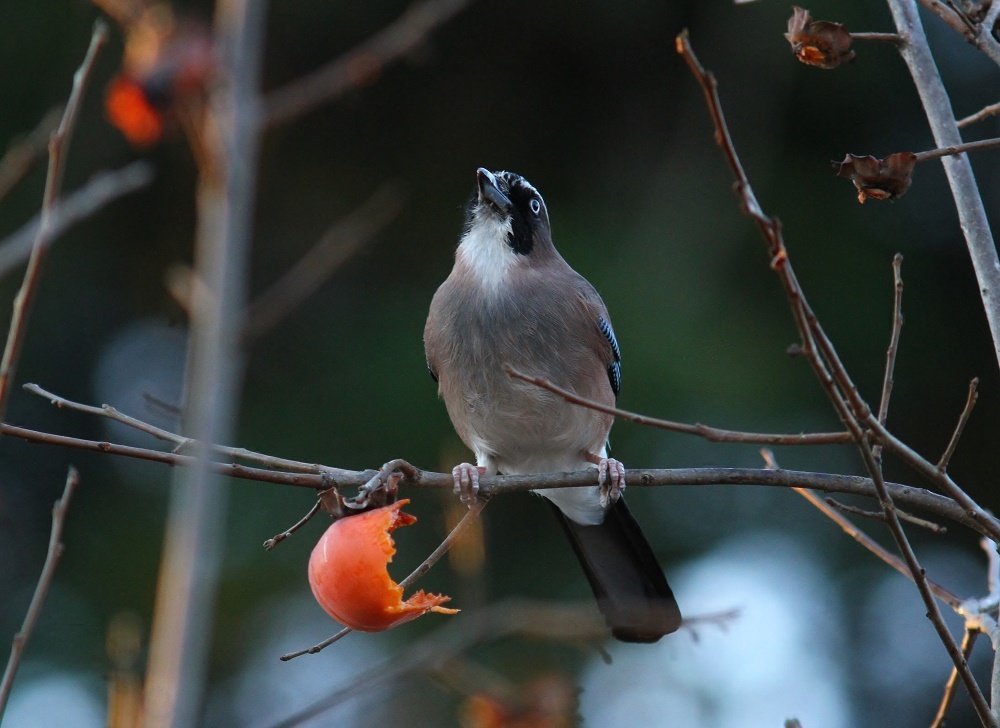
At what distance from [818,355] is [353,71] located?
3.27ft

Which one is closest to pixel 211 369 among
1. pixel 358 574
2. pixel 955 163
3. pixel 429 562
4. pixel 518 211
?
pixel 358 574

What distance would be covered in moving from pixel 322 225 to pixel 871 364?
3.44m

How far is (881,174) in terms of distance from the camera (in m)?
2.16

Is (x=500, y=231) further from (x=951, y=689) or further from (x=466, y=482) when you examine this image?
(x=951, y=689)

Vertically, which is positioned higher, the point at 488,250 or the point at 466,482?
the point at 488,250

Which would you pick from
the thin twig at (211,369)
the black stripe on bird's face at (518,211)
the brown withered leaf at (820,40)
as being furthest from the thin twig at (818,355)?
the black stripe on bird's face at (518,211)

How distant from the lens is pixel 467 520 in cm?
278

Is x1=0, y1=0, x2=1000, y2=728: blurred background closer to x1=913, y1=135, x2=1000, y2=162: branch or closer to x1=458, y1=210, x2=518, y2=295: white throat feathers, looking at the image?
x1=458, y1=210, x2=518, y2=295: white throat feathers

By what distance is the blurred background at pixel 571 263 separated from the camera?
6.37 meters

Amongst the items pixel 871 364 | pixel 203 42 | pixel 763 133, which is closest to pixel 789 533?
pixel 871 364

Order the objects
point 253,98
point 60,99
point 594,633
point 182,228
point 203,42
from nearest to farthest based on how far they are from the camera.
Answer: point 253,98, point 203,42, point 594,633, point 60,99, point 182,228

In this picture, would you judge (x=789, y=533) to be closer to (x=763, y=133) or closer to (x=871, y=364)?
(x=871, y=364)

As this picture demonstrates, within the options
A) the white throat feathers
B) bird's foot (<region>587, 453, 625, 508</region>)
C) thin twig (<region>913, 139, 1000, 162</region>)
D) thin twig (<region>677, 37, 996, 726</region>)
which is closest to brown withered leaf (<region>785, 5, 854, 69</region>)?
thin twig (<region>913, 139, 1000, 162</region>)

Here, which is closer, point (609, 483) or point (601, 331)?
point (609, 483)
